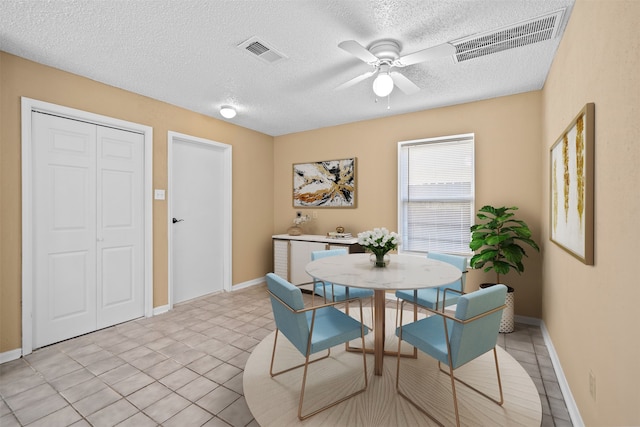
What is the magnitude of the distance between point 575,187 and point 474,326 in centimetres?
110

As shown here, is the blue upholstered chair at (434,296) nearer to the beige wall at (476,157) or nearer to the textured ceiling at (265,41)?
the beige wall at (476,157)

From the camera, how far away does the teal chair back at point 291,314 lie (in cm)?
182

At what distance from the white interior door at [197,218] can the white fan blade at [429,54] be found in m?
3.06

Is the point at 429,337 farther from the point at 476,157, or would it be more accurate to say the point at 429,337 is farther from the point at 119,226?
the point at 119,226

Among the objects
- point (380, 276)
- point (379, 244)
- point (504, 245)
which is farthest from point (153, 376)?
point (504, 245)

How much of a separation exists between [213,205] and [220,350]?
95.4 inches

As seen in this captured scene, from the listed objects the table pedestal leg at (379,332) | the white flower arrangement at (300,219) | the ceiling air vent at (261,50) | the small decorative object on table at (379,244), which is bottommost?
the table pedestal leg at (379,332)

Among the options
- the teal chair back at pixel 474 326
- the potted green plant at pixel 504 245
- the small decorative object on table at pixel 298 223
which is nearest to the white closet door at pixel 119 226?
the small decorative object on table at pixel 298 223

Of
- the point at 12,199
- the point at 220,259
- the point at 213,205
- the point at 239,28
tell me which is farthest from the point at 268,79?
the point at 220,259

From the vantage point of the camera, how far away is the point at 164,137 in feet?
12.6

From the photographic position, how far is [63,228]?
9.85 feet

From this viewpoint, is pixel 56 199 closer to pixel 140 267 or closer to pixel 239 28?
pixel 140 267

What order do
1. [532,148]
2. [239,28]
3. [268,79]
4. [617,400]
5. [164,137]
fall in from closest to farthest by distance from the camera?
[617,400] → [239,28] → [268,79] → [532,148] → [164,137]

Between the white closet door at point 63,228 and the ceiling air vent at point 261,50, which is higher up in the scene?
the ceiling air vent at point 261,50
